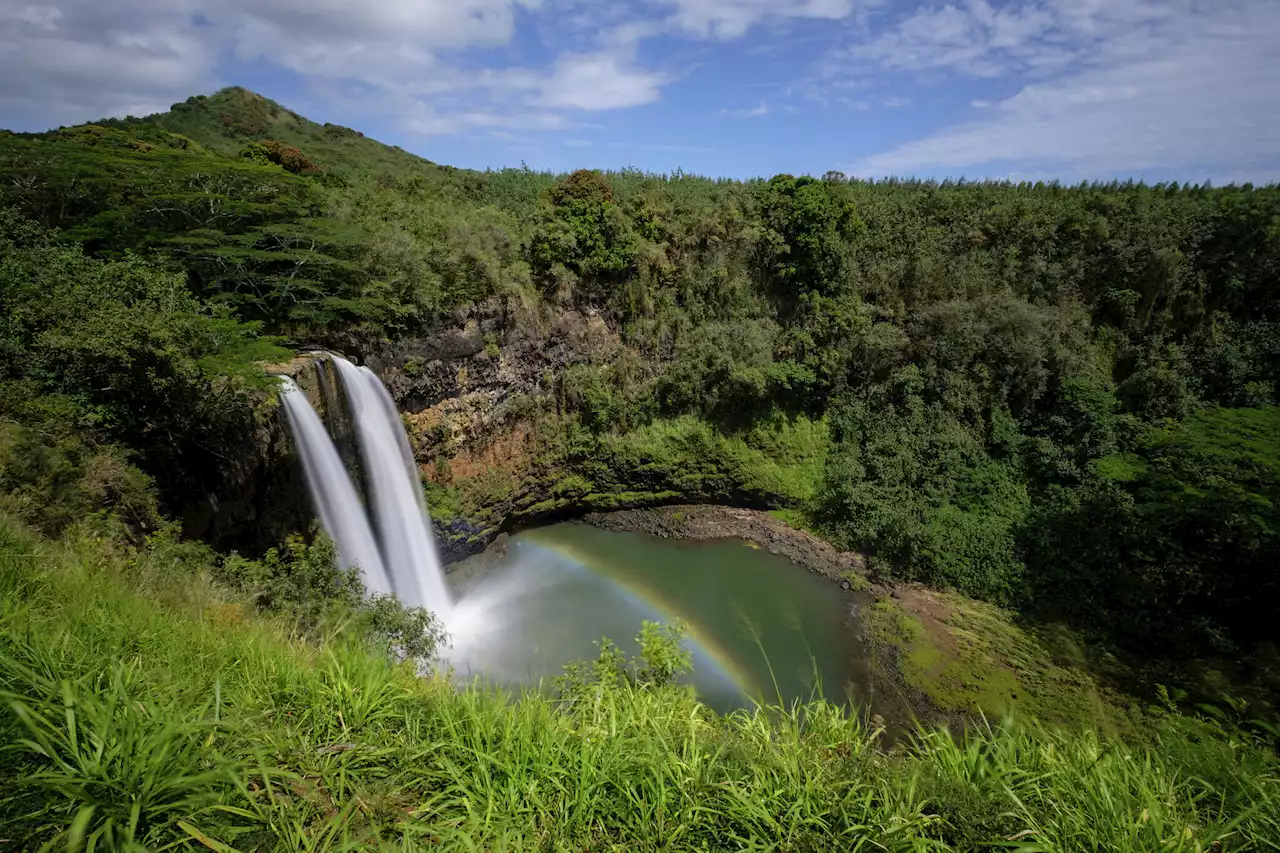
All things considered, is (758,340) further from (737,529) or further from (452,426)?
(452,426)

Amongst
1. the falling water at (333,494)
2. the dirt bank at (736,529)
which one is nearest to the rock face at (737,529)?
the dirt bank at (736,529)

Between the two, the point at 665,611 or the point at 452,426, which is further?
the point at 452,426

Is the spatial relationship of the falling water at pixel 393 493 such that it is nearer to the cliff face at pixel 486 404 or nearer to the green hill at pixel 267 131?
the cliff face at pixel 486 404

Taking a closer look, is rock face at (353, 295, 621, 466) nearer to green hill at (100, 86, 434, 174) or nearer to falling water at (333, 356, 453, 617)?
falling water at (333, 356, 453, 617)

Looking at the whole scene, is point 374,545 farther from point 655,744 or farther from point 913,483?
point 913,483

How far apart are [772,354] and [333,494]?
40.1 feet

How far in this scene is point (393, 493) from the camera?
11.1 metres

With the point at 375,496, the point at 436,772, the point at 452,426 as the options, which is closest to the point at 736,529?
the point at 452,426

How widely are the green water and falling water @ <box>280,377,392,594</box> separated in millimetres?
2310

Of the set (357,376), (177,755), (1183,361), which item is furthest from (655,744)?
(1183,361)

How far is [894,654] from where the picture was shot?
10.8 metres

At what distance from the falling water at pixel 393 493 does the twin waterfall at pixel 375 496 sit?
0.06ft

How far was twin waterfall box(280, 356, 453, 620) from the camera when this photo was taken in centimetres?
907

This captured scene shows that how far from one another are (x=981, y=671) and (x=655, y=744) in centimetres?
989
